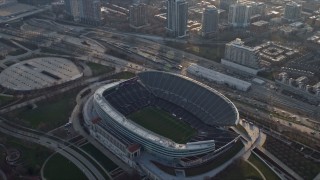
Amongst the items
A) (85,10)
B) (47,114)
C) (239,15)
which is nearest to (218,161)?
(47,114)

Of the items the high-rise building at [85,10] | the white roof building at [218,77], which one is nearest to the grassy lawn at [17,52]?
the high-rise building at [85,10]

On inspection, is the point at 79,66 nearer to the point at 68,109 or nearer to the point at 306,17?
the point at 68,109

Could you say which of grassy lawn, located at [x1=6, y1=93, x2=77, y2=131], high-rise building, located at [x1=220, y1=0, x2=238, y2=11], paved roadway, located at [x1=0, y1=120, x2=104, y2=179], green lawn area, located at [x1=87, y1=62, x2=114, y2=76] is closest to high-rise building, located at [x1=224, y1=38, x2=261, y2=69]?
green lawn area, located at [x1=87, y1=62, x2=114, y2=76]

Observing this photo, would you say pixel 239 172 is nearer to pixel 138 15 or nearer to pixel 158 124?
pixel 158 124

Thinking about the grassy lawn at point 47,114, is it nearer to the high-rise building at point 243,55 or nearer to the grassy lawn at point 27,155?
the grassy lawn at point 27,155

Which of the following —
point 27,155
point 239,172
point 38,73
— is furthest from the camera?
point 38,73
